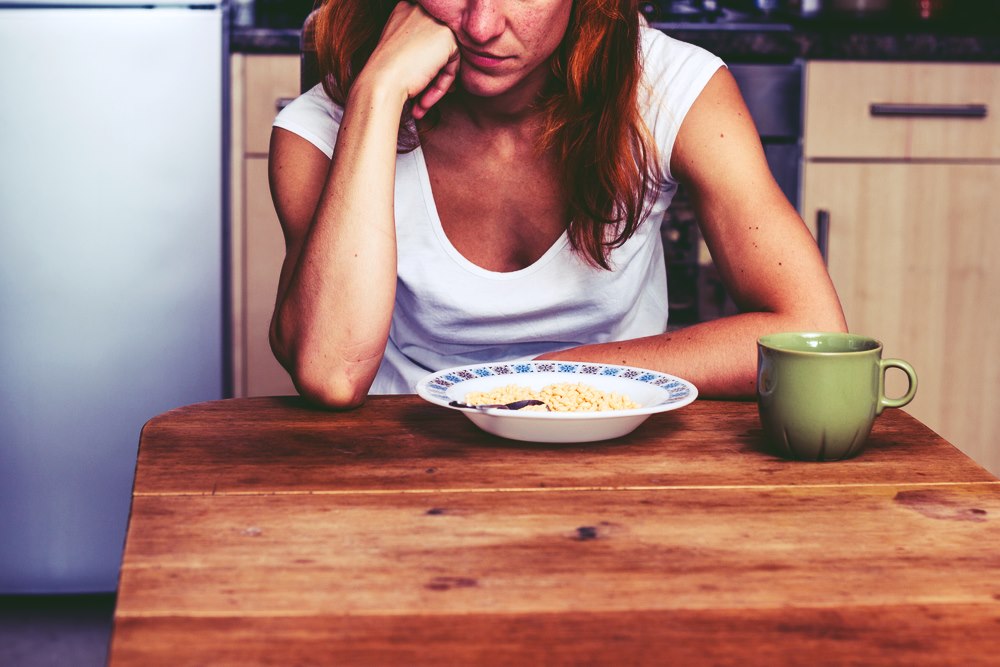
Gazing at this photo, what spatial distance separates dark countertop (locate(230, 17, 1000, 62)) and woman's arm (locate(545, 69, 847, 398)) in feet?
3.15

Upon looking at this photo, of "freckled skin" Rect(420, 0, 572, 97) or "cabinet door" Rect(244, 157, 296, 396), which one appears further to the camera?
"cabinet door" Rect(244, 157, 296, 396)

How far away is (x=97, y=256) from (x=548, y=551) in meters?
1.72

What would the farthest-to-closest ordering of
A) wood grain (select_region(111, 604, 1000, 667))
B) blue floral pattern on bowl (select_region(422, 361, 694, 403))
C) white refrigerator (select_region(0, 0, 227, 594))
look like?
1. white refrigerator (select_region(0, 0, 227, 594))
2. blue floral pattern on bowl (select_region(422, 361, 694, 403))
3. wood grain (select_region(111, 604, 1000, 667))

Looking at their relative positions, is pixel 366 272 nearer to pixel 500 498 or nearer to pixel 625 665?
pixel 500 498

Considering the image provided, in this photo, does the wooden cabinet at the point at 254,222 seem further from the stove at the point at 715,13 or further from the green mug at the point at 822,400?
the green mug at the point at 822,400

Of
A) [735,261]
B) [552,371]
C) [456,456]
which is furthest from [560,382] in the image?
[735,261]

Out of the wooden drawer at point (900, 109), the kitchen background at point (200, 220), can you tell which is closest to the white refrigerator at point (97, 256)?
the kitchen background at point (200, 220)

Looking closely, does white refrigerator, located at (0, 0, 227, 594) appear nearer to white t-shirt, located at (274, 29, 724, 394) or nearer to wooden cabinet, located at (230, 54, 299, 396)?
wooden cabinet, located at (230, 54, 299, 396)

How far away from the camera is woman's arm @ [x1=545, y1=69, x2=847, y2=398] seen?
38.9 inches

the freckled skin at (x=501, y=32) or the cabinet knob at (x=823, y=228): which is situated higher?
the freckled skin at (x=501, y=32)

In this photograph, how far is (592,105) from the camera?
1.23 metres

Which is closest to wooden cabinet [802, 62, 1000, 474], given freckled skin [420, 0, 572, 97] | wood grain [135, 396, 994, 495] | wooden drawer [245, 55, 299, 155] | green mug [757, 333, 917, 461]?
wooden drawer [245, 55, 299, 155]

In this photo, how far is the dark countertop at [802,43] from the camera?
2.12 meters

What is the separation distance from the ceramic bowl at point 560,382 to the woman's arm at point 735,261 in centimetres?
Answer: 8
